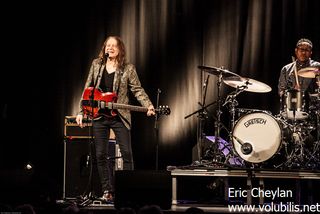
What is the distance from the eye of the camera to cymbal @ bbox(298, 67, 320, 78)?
8008 mm

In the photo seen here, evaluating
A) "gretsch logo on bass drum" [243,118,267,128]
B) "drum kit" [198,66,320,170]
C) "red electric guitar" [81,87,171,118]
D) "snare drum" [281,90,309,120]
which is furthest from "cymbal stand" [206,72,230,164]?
"red electric guitar" [81,87,171,118]

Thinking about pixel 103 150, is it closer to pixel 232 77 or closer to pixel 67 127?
pixel 67 127

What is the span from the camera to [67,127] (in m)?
8.23

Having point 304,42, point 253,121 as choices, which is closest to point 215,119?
point 253,121

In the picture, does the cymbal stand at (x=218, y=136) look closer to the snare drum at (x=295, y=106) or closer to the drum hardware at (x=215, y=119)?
the drum hardware at (x=215, y=119)

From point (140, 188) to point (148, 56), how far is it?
3347mm

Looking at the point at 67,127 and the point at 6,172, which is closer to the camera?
the point at 6,172

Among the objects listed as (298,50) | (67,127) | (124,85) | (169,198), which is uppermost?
(298,50)

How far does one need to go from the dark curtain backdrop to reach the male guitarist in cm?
160

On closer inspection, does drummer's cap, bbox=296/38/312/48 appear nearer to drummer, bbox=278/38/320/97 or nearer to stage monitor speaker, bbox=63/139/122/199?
drummer, bbox=278/38/320/97

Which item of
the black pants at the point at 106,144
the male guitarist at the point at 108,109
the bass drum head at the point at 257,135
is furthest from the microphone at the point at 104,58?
the bass drum head at the point at 257,135

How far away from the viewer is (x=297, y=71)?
835cm

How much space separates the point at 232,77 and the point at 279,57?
57.1 inches

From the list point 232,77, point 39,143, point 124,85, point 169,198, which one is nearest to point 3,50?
point 39,143
